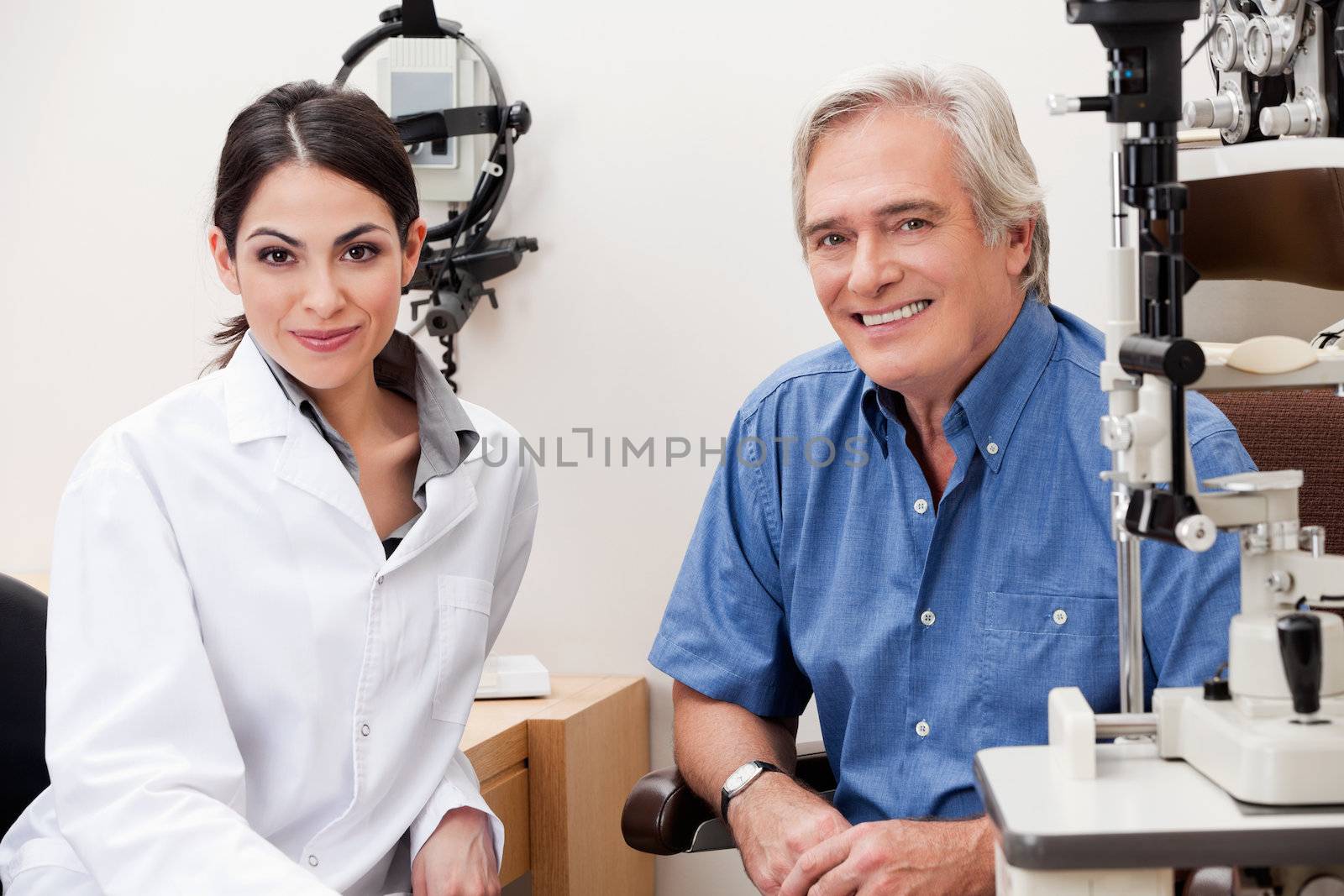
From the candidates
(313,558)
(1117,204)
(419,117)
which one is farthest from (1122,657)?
(419,117)

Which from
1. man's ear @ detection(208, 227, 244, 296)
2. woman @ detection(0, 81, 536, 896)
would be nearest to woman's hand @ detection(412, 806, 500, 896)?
woman @ detection(0, 81, 536, 896)

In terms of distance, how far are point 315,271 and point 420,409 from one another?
20 centimetres

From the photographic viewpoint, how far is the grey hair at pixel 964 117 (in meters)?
1.32

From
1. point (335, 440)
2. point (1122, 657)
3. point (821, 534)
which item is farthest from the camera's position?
point (821, 534)

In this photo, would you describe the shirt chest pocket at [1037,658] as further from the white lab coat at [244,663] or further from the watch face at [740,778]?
the white lab coat at [244,663]

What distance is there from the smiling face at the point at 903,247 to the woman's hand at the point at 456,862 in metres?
0.59

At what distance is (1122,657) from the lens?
0.92 metres

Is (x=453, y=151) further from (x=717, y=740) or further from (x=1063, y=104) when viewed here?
(x=1063, y=104)

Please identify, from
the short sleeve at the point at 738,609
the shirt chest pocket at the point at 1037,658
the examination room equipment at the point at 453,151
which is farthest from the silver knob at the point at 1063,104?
the examination room equipment at the point at 453,151

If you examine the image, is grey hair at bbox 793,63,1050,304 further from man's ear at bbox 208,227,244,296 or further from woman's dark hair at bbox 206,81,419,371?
man's ear at bbox 208,227,244,296

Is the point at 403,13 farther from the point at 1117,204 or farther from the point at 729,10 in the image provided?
the point at 1117,204

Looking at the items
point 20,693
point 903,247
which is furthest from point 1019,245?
point 20,693

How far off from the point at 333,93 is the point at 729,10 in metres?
0.81

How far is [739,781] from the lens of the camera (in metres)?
1.33
